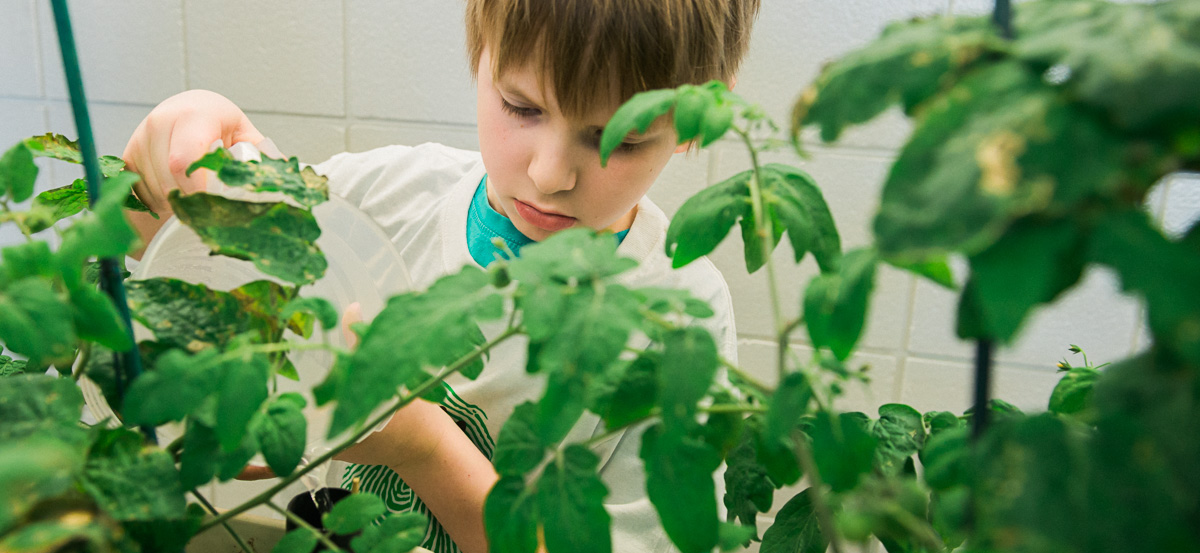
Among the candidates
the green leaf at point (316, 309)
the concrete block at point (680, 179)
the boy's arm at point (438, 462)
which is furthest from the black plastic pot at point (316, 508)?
the concrete block at point (680, 179)

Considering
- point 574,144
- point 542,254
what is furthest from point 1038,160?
point 574,144

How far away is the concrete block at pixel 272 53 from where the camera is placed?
57.2 inches

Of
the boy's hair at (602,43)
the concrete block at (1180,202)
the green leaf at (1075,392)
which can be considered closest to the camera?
the green leaf at (1075,392)

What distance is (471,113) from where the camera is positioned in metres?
1.43

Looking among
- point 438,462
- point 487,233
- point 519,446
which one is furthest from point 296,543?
point 487,233

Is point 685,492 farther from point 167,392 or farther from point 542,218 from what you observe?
point 542,218

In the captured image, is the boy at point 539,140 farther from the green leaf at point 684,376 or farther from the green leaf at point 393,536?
the green leaf at point 684,376

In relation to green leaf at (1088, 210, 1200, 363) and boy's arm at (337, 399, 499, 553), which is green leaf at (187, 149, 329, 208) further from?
green leaf at (1088, 210, 1200, 363)

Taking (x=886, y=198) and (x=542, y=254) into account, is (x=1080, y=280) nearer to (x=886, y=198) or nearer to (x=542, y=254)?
(x=886, y=198)

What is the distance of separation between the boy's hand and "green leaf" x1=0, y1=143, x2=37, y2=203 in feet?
0.76

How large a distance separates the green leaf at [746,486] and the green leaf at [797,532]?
0.02 meters

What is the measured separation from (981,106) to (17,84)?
2.12 metres

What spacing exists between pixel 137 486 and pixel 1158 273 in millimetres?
390

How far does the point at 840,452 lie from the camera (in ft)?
1.01
